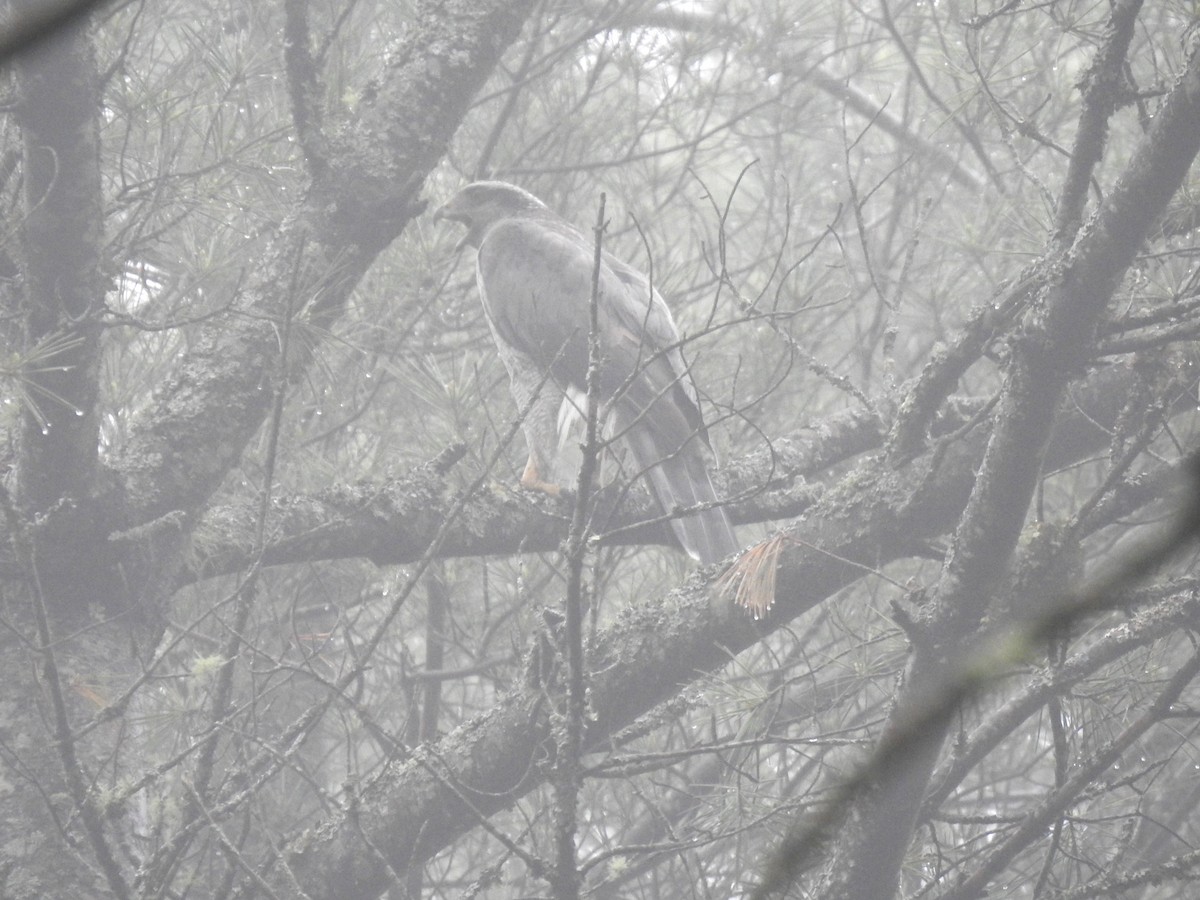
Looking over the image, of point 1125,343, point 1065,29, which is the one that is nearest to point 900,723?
point 1125,343

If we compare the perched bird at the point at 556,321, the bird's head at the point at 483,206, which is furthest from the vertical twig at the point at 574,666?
the bird's head at the point at 483,206

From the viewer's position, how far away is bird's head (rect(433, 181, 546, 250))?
4328mm

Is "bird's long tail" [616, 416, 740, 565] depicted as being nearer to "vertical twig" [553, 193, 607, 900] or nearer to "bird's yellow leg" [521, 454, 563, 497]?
"bird's yellow leg" [521, 454, 563, 497]

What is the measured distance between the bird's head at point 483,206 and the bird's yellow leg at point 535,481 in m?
0.75

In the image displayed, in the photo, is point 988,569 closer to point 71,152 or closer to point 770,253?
point 71,152

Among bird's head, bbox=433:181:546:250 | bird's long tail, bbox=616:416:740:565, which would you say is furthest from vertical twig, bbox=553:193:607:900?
bird's head, bbox=433:181:546:250

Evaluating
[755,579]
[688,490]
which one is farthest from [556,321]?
[755,579]

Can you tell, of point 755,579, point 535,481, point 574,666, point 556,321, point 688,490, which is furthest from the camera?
point 556,321

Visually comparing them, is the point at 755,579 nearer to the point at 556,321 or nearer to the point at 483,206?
the point at 556,321

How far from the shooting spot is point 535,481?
426cm

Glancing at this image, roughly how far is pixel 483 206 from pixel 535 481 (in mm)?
947

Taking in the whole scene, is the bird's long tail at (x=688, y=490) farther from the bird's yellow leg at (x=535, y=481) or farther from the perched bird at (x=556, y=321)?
the bird's yellow leg at (x=535, y=481)

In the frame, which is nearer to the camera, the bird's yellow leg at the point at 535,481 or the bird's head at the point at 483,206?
the bird's yellow leg at the point at 535,481

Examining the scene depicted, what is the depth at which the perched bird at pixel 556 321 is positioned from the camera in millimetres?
4023
